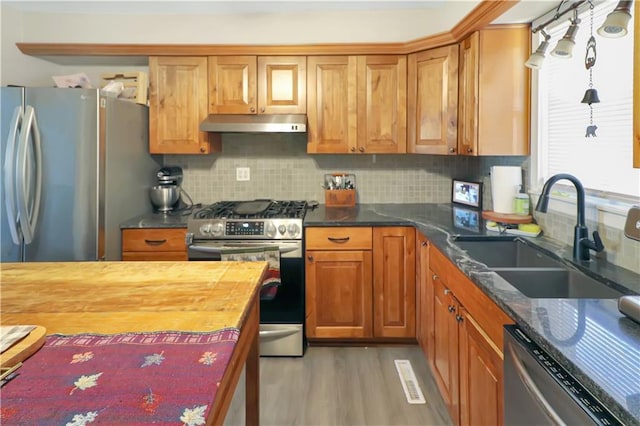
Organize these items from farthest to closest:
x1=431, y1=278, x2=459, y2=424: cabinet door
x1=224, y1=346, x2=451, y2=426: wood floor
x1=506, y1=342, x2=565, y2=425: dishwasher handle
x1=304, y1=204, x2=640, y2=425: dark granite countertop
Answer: x1=224, y1=346, x2=451, y2=426: wood floor → x1=431, y1=278, x2=459, y2=424: cabinet door → x1=506, y1=342, x2=565, y2=425: dishwasher handle → x1=304, y1=204, x2=640, y2=425: dark granite countertop

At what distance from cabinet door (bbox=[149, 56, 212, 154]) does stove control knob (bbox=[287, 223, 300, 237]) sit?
3.12 feet

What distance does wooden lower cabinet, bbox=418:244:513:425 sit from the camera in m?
1.42

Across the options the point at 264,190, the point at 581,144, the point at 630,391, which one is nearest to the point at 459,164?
the point at 581,144

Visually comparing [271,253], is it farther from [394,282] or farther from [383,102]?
[383,102]

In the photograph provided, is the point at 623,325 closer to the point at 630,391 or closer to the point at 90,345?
the point at 630,391

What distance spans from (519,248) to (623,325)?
1.10 m

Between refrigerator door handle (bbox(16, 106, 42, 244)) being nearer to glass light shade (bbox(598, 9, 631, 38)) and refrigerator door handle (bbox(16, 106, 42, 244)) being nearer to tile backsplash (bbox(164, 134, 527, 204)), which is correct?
tile backsplash (bbox(164, 134, 527, 204))

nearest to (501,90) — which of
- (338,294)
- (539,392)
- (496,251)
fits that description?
(496,251)

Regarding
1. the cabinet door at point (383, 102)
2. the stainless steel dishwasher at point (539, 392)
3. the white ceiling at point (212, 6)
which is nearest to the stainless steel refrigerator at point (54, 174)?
the white ceiling at point (212, 6)

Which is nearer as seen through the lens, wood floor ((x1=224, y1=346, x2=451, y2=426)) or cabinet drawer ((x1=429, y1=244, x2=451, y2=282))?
cabinet drawer ((x1=429, y1=244, x2=451, y2=282))

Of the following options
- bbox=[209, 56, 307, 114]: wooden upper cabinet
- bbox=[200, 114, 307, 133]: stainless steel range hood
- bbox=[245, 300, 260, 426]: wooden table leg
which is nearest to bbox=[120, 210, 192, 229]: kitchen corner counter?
bbox=[200, 114, 307, 133]: stainless steel range hood

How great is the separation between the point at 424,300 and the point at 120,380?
2.03 metres

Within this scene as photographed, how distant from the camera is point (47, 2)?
120 inches

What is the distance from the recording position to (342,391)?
243 cm
